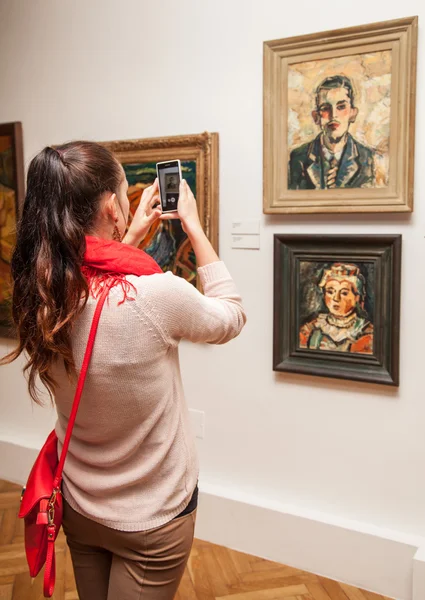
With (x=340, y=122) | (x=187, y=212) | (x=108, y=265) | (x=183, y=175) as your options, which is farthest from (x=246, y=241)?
(x=108, y=265)

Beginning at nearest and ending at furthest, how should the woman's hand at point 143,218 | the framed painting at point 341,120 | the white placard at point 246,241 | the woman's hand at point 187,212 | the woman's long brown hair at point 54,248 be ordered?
the woman's long brown hair at point 54,248 → the woman's hand at point 187,212 → the woman's hand at point 143,218 → the framed painting at point 341,120 → the white placard at point 246,241

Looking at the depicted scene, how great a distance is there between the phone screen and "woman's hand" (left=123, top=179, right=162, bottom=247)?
4 cm

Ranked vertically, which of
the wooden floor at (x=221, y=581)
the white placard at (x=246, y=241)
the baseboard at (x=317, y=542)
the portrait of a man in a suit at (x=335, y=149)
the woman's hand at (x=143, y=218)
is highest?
the portrait of a man in a suit at (x=335, y=149)

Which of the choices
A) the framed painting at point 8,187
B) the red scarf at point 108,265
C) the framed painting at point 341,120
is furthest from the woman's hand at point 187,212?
the framed painting at point 8,187

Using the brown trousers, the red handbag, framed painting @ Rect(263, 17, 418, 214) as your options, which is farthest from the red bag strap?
framed painting @ Rect(263, 17, 418, 214)

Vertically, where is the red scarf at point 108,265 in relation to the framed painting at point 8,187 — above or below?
below

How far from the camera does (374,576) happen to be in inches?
106

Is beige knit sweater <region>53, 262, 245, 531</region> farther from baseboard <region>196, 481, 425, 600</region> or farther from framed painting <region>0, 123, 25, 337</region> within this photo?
framed painting <region>0, 123, 25, 337</region>

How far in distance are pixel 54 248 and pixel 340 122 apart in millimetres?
1754

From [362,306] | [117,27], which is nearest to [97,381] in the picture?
[362,306]

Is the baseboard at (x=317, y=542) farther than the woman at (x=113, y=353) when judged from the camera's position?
Yes

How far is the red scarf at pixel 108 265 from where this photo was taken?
4.07 ft

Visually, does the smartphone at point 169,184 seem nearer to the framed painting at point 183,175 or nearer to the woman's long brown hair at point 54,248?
the woman's long brown hair at point 54,248

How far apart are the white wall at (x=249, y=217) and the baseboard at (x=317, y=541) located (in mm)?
64
